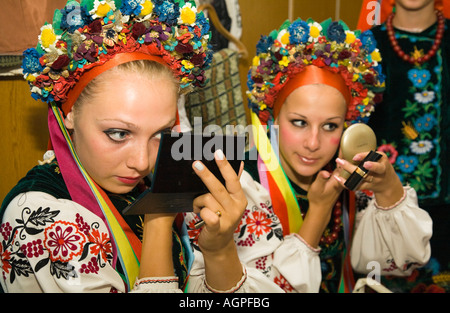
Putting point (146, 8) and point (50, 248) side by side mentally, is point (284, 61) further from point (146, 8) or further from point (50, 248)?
point (50, 248)

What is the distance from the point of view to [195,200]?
1040 millimetres

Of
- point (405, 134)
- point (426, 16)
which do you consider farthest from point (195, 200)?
point (426, 16)

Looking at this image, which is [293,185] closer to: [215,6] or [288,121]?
[288,121]

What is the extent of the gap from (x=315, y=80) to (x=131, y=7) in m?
0.65

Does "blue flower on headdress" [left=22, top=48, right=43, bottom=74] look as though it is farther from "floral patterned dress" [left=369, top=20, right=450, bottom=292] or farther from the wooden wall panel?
"floral patterned dress" [left=369, top=20, right=450, bottom=292]

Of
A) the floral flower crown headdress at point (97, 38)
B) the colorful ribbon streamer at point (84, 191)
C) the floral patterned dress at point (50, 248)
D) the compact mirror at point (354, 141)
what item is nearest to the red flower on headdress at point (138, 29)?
the floral flower crown headdress at point (97, 38)

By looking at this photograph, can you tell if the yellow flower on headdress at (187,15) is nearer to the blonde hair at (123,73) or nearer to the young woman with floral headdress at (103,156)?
the young woman with floral headdress at (103,156)

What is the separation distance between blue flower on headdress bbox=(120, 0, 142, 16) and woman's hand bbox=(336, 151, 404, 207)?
66 cm

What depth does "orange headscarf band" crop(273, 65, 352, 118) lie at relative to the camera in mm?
1457

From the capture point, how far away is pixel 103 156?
105 centimetres

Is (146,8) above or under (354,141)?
above
